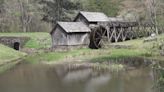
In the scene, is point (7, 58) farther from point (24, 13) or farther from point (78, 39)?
point (24, 13)

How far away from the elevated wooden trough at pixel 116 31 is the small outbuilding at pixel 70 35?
1324 mm

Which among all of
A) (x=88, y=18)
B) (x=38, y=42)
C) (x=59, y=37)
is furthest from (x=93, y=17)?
(x=38, y=42)

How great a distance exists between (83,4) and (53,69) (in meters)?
43.1

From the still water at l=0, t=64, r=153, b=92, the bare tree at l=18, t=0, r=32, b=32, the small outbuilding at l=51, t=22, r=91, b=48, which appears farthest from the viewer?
the bare tree at l=18, t=0, r=32, b=32

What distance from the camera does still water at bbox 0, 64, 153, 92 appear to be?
985 inches

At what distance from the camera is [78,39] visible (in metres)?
53.9

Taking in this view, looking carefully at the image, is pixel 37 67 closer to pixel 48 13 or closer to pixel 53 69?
pixel 53 69

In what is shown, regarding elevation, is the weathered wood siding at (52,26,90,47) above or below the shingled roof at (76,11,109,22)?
below

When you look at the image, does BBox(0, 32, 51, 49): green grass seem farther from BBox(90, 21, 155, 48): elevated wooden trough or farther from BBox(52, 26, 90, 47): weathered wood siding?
BBox(90, 21, 155, 48): elevated wooden trough

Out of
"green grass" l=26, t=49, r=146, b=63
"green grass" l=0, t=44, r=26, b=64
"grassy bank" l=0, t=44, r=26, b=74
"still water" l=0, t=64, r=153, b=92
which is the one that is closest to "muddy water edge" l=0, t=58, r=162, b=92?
"still water" l=0, t=64, r=153, b=92

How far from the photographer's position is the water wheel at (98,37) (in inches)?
2099

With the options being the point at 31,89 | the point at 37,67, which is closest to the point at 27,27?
the point at 37,67

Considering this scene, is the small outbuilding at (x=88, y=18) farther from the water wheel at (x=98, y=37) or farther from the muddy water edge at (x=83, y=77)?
the muddy water edge at (x=83, y=77)

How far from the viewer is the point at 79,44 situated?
5409 cm
